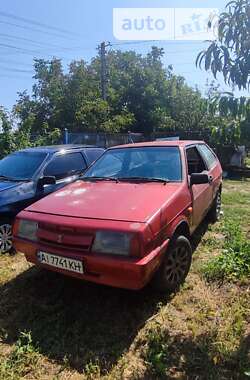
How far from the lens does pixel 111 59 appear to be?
94.0ft

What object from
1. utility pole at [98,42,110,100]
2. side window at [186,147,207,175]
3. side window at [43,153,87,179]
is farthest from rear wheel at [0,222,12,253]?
utility pole at [98,42,110,100]

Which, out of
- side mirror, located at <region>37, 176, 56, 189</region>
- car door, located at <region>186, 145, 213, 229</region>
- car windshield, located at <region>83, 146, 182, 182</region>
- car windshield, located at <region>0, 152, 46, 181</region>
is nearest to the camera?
car windshield, located at <region>83, 146, 182, 182</region>

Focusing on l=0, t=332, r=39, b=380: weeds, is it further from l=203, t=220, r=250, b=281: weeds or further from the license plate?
l=203, t=220, r=250, b=281: weeds

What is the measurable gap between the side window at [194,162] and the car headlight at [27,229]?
2.51 meters

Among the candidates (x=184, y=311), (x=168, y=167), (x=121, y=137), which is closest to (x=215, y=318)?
(x=184, y=311)

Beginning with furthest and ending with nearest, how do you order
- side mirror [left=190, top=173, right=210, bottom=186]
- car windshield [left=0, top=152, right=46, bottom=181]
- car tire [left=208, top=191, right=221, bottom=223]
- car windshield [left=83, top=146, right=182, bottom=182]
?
car tire [left=208, top=191, right=221, bottom=223] < car windshield [left=0, top=152, right=46, bottom=181] < car windshield [left=83, top=146, right=182, bottom=182] < side mirror [left=190, top=173, right=210, bottom=186]

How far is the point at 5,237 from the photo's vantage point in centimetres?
509

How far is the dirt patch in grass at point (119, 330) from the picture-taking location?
2686 mm

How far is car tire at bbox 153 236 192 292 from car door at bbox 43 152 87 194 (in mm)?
2723

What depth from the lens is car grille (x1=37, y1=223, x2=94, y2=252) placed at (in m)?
3.18

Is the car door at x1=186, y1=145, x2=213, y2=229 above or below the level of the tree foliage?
below

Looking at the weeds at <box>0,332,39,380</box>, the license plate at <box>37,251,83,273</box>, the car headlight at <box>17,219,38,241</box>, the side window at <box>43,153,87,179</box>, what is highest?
the side window at <box>43,153,87,179</box>

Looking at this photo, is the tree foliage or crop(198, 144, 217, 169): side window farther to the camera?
the tree foliage

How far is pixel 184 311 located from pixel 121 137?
1302cm
